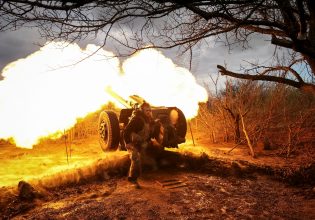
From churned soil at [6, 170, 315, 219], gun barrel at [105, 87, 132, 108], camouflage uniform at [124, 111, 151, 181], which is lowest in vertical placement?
churned soil at [6, 170, 315, 219]

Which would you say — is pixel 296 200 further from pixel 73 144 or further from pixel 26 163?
pixel 73 144

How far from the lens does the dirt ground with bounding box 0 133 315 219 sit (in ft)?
19.1

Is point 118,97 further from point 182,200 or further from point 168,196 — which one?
point 182,200

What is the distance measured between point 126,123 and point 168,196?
3156 millimetres

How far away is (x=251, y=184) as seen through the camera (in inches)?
298

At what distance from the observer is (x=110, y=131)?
8.76 m

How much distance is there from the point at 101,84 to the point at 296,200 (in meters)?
7.63

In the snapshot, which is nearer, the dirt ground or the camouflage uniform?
the dirt ground

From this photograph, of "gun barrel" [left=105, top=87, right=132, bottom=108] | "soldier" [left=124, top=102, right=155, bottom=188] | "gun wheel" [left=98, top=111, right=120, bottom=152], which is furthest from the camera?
"gun barrel" [left=105, top=87, right=132, bottom=108]

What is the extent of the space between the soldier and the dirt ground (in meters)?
0.50

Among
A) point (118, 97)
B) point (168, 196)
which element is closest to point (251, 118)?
point (118, 97)

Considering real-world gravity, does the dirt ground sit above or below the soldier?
below

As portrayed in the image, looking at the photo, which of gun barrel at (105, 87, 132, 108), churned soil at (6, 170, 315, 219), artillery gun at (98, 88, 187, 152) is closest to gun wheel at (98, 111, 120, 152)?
A: artillery gun at (98, 88, 187, 152)

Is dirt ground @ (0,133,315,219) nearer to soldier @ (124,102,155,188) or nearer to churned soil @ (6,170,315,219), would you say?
churned soil @ (6,170,315,219)
